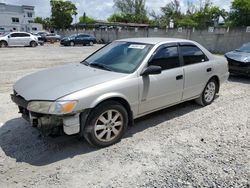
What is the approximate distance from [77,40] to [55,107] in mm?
25183

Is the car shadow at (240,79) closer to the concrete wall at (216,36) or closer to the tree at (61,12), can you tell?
the concrete wall at (216,36)

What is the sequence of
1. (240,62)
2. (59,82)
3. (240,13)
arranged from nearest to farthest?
(59,82), (240,62), (240,13)

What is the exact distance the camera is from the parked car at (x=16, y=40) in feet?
71.7

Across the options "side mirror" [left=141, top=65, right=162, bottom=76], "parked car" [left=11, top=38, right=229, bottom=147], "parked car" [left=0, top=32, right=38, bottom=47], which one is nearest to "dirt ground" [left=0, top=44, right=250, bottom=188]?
"parked car" [left=11, top=38, right=229, bottom=147]

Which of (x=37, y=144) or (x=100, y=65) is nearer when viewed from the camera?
(x=37, y=144)

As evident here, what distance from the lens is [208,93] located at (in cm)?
547

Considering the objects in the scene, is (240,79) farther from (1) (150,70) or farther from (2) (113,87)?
(2) (113,87)

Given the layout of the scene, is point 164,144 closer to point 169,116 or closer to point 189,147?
point 189,147

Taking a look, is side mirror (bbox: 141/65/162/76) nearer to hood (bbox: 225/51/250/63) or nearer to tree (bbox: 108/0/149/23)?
hood (bbox: 225/51/250/63)

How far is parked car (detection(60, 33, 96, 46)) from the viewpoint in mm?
26578

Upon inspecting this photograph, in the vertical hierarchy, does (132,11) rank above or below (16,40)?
above

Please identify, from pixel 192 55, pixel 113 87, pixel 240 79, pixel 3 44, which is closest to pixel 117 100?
pixel 113 87

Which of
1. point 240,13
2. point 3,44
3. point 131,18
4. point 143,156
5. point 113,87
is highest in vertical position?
point 131,18

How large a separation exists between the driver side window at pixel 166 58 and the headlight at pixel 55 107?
1588 millimetres
